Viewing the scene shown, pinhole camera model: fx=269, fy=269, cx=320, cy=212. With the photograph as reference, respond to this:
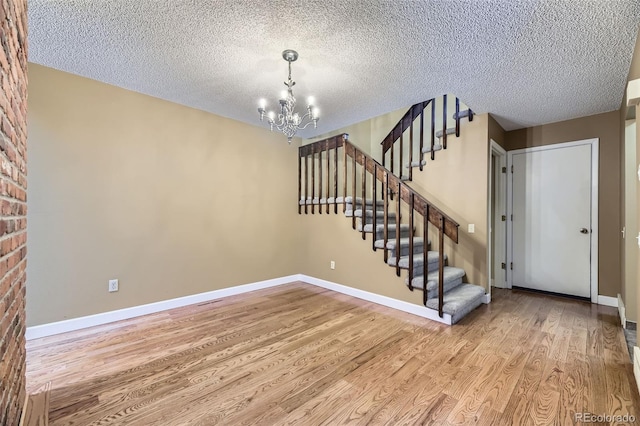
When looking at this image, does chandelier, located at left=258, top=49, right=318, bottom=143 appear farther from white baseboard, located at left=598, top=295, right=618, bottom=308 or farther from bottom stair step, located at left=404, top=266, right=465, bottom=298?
white baseboard, located at left=598, top=295, right=618, bottom=308

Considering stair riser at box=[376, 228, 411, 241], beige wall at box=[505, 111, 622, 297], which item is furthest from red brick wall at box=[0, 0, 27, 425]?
beige wall at box=[505, 111, 622, 297]

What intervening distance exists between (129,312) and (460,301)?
3.56 meters

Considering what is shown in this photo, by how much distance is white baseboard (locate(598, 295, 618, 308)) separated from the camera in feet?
10.7

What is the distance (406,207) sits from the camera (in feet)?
12.8

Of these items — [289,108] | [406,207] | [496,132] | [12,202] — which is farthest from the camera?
[406,207]

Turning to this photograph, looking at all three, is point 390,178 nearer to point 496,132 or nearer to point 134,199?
point 496,132

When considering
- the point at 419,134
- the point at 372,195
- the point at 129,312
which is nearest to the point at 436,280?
the point at 372,195

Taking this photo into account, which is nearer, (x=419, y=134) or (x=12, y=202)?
(x=12, y=202)

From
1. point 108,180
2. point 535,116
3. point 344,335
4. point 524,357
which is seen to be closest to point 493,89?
point 535,116

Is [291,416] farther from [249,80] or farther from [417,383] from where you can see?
[249,80]

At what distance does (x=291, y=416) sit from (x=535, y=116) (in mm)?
4262

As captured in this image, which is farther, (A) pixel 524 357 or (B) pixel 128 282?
(B) pixel 128 282

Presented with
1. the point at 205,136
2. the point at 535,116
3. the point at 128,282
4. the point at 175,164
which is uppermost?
the point at 535,116

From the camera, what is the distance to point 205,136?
355 centimetres
